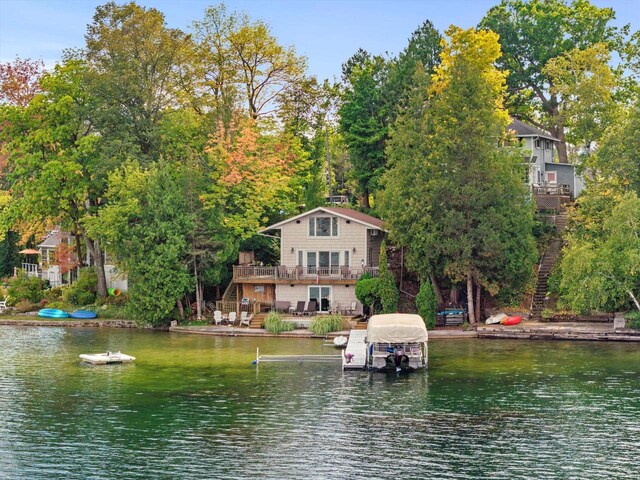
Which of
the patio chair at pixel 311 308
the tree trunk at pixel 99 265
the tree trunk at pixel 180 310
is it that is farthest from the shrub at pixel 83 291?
the patio chair at pixel 311 308

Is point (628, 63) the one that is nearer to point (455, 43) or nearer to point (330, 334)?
point (455, 43)

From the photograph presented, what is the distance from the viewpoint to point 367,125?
71.2m

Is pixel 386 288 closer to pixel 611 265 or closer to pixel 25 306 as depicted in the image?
pixel 611 265

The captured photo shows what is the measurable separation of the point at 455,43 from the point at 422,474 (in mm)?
44436

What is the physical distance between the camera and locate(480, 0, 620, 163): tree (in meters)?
Result: 86.8

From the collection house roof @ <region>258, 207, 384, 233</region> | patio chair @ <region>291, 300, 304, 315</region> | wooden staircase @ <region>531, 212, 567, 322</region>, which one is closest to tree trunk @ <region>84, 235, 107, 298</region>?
house roof @ <region>258, 207, 384, 233</region>

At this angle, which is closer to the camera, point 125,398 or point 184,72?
point 125,398

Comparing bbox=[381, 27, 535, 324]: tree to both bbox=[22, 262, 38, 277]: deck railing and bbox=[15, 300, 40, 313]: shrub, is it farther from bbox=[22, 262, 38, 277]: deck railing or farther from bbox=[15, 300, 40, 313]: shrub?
bbox=[22, 262, 38, 277]: deck railing

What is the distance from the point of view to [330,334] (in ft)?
186

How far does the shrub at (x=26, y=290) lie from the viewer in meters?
73.2

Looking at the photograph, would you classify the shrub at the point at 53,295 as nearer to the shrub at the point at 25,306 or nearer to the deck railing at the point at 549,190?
the shrub at the point at 25,306

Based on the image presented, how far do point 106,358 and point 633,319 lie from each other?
1102 inches

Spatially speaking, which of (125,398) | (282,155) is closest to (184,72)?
(282,155)

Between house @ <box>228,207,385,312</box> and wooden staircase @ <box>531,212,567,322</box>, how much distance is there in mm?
9900
